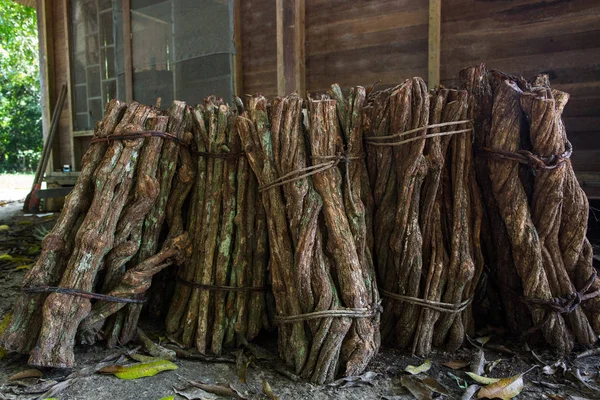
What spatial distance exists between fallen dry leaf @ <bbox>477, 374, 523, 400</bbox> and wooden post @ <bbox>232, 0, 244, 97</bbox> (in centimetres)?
444

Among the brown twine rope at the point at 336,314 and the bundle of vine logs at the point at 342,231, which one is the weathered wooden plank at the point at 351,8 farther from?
the brown twine rope at the point at 336,314

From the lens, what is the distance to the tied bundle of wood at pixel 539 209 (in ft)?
8.14

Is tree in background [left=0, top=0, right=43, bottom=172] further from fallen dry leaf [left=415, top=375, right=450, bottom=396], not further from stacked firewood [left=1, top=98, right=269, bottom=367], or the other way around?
fallen dry leaf [left=415, top=375, right=450, bottom=396]

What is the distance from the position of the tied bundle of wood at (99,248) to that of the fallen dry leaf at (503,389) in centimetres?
182

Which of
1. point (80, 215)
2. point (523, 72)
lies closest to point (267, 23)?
point (523, 72)

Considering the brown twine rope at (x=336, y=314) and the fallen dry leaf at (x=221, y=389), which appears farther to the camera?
the brown twine rope at (x=336, y=314)

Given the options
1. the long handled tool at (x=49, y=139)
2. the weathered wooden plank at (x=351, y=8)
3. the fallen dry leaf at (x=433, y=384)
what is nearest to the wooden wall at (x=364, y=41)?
the weathered wooden plank at (x=351, y=8)

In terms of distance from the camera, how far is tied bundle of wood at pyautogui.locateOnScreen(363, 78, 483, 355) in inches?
99.0

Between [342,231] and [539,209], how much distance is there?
3.80 ft

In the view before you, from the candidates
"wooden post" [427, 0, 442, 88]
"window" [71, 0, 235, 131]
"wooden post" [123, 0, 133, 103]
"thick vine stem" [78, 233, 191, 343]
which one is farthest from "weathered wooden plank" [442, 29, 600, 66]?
"wooden post" [123, 0, 133, 103]

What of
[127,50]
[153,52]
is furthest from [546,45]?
[127,50]

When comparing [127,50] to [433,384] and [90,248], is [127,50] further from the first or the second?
[433,384]

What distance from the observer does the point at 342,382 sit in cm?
223

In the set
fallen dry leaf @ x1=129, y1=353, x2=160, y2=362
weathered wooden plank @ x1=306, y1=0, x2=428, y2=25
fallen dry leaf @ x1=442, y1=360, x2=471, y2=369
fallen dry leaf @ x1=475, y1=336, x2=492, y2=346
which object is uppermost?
weathered wooden plank @ x1=306, y1=0, x2=428, y2=25
